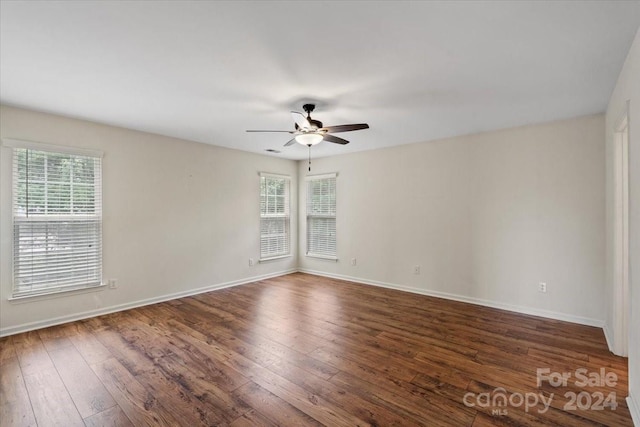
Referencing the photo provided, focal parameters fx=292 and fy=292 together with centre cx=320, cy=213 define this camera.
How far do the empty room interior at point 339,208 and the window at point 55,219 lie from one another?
0.02 metres

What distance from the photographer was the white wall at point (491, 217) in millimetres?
3541

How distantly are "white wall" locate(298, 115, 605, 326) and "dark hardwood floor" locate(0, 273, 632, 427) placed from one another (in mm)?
521

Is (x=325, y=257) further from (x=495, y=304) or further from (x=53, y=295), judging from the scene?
(x=53, y=295)

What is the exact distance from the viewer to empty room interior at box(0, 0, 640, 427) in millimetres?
Result: 1945

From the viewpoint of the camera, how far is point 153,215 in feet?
14.5

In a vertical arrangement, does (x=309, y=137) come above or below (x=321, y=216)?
above

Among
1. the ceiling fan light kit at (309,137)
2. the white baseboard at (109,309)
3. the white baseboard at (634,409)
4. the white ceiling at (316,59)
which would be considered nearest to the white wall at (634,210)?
the white baseboard at (634,409)

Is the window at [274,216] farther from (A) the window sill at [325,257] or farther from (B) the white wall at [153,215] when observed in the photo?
(A) the window sill at [325,257]

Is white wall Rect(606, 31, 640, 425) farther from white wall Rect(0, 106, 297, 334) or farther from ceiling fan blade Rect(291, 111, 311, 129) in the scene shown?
white wall Rect(0, 106, 297, 334)

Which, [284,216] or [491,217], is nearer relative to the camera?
[491,217]

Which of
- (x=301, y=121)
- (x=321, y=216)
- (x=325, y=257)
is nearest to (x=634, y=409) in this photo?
(x=301, y=121)

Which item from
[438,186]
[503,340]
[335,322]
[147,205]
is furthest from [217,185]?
[503,340]

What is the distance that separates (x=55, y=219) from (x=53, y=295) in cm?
93

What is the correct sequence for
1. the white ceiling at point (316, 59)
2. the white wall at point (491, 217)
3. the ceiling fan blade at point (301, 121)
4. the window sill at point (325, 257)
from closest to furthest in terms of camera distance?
the white ceiling at point (316, 59) → the ceiling fan blade at point (301, 121) → the white wall at point (491, 217) → the window sill at point (325, 257)
